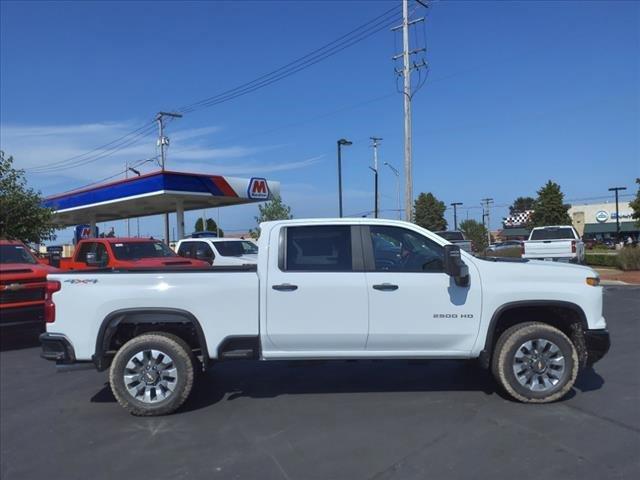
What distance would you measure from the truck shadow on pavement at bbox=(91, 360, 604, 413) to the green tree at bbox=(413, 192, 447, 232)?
61589 millimetres

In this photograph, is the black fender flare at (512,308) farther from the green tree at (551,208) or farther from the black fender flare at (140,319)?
the green tree at (551,208)

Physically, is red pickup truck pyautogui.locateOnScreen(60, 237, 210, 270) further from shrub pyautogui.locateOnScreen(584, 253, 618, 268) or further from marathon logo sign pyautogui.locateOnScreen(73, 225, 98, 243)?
marathon logo sign pyautogui.locateOnScreen(73, 225, 98, 243)

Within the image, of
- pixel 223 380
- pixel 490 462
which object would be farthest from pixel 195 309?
pixel 490 462

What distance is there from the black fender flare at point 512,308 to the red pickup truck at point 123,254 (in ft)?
26.2

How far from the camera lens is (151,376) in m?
5.55

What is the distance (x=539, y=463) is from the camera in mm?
4207

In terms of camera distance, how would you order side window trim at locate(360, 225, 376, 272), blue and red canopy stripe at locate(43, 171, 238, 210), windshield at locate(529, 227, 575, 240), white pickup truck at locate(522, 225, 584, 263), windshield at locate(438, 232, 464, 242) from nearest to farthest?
side window trim at locate(360, 225, 376, 272) → white pickup truck at locate(522, 225, 584, 263) → windshield at locate(529, 227, 575, 240) → blue and red canopy stripe at locate(43, 171, 238, 210) → windshield at locate(438, 232, 464, 242)

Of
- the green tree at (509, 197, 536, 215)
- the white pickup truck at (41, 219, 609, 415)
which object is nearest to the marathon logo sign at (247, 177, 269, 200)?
the white pickup truck at (41, 219, 609, 415)

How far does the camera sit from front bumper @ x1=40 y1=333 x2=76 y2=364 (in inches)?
221

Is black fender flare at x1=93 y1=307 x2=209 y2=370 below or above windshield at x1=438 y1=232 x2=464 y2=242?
below

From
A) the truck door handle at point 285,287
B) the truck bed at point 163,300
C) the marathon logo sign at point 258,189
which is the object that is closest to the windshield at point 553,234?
the marathon logo sign at point 258,189

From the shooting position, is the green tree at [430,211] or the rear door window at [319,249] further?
the green tree at [430,211]

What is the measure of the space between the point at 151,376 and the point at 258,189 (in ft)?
77.0

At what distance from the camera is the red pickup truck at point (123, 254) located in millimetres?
12359
